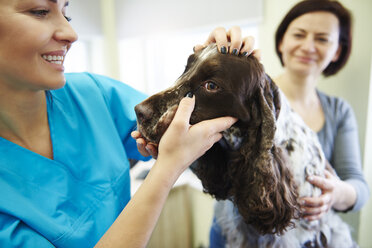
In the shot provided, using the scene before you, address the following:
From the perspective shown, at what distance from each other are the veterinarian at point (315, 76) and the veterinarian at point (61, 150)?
0.76m

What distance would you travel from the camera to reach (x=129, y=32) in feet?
10.4

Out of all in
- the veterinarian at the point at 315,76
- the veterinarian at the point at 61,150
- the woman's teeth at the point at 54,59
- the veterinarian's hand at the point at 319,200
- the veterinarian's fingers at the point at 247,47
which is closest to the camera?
the veterinarian at the point at 61,150

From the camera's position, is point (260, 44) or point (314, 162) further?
point (260, 44)

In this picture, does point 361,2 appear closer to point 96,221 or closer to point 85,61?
point 96,221

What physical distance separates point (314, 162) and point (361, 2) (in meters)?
1.22

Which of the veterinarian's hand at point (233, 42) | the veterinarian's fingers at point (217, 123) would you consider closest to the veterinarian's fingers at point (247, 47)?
the veterinarian's hand at point (233, 42)

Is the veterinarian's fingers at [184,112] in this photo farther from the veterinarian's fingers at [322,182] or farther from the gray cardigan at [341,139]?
the gray cardigan at [341,139]

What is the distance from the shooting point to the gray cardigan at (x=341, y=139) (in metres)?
1.51

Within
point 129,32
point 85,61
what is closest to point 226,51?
point 129,32

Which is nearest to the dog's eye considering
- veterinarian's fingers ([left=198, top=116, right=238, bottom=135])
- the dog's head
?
the dog's head

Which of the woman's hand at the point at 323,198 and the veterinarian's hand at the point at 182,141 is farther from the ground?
the veterinarian's hand at the point at 182,141

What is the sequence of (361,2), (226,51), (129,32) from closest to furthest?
(226,51) → (361,2) → (129,32)

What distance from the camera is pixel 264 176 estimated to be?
99 centimetres

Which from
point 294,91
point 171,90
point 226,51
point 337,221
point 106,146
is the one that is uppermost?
point 226,51
